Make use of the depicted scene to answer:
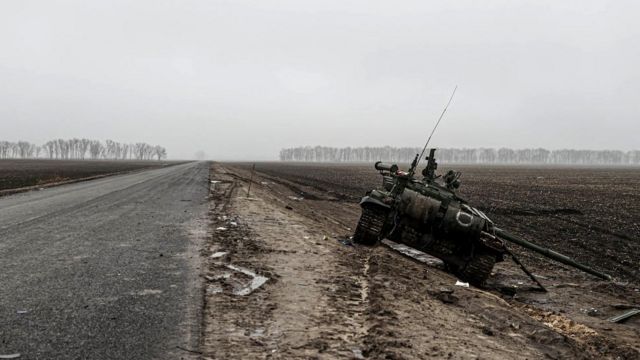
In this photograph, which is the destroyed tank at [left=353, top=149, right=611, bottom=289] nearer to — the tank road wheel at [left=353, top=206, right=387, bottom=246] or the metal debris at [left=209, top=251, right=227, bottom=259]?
the tank road wheel at [left=353, top=206, right=387, bottom=246]

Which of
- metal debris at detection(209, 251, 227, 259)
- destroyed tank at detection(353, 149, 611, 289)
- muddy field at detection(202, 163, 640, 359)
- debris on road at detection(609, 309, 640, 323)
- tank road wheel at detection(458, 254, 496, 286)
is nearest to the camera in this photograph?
muddy field at detection(202, 163, 640, 359)

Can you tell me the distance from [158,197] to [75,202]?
11.9ft

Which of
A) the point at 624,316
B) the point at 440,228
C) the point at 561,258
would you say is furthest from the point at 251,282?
the point at 561,258

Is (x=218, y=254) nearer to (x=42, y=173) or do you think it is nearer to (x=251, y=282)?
(x=251, y=282)

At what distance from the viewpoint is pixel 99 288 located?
6.37 meters

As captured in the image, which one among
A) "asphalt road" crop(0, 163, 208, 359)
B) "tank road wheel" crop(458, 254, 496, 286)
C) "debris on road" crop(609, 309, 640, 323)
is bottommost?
"debris on road" crop(609, 309, 640, 323)

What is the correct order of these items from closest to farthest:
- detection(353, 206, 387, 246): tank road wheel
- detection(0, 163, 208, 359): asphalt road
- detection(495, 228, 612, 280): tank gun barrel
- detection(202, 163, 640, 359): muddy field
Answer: detection(0, 163, 208, 359): asphalt road, detection(202, 163, 640, 359): muddy field, detection(495, 228, 612, 280): tank gun barrel, detection(353, 206, 387, 246): tank road wheel

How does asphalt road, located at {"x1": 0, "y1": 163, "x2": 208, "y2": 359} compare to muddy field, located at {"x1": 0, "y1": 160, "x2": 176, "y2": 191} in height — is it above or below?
above

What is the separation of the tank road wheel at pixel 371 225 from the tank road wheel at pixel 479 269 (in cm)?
227

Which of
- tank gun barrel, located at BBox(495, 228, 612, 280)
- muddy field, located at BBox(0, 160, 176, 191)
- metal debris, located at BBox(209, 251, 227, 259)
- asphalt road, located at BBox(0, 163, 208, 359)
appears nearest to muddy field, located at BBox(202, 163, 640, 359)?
metal debris, located at BBox(209, 251, 227, 259)

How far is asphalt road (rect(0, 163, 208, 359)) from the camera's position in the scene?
452 cm

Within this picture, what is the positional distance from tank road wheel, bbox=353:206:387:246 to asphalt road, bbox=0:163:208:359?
401 centimetres

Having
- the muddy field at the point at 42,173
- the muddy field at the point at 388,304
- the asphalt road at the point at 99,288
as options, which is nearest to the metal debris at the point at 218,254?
the muddy field at the point at 388,304

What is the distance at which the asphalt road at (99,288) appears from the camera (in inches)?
178
